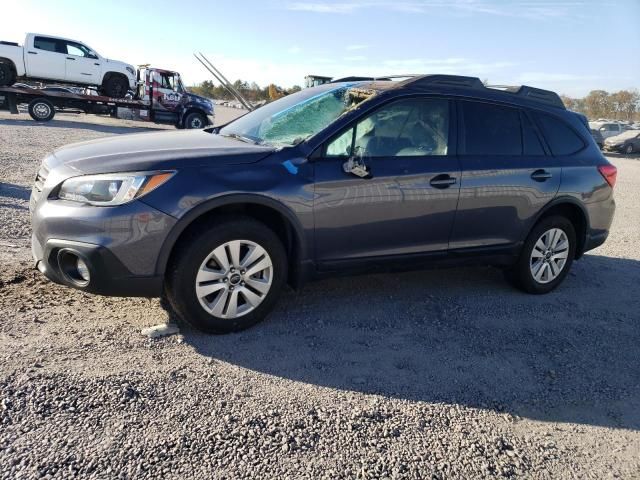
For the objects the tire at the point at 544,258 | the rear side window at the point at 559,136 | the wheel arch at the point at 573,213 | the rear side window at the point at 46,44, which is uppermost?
the rear side window at the point at 46,44

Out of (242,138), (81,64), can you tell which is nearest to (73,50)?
(81,64)

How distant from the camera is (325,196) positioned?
3809 millimetres

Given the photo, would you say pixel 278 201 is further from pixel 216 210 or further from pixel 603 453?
pixel 603 453

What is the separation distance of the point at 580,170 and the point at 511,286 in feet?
4.07

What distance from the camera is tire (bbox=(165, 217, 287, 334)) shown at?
3.48 m

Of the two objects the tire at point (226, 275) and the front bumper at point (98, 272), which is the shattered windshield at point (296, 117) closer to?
the tire at point (226, 275)

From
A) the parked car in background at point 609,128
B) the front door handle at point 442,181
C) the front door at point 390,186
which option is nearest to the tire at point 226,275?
the front door at point 390,186

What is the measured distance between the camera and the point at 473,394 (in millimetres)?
3287

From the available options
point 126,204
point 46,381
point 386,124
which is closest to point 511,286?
point 386,124

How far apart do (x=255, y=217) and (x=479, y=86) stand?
2316 millimetres

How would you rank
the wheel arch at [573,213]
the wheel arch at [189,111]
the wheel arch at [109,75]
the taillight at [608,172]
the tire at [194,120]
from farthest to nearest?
the tire at [194,120] → the wheel arch at [189,111] → the wheel arch at [109,75] → the taillight at [608,172] → the wheel arch at [573,213]

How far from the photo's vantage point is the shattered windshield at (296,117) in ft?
13.4

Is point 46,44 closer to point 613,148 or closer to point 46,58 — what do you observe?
point 46,58

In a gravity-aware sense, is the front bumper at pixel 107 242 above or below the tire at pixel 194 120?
below
